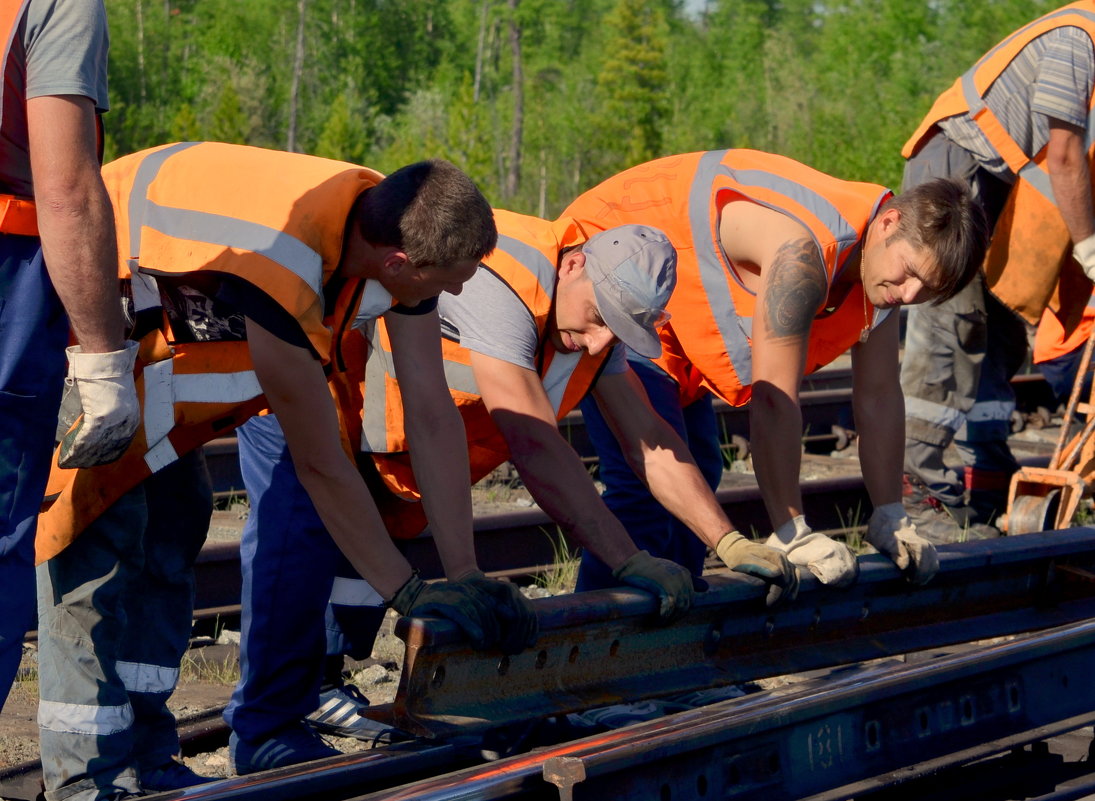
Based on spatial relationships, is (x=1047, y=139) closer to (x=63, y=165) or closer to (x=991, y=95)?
(x=991, y=95)

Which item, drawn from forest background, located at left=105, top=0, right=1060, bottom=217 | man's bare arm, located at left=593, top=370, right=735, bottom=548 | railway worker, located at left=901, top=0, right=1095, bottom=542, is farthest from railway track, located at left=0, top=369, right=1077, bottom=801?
forest background, located at left=105, top=0, right=1060, bottom=217

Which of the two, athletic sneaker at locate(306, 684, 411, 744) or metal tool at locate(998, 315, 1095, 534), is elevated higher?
metal tool at locate(998, 315, 1095, 534)

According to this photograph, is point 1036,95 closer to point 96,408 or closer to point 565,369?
point 565,369

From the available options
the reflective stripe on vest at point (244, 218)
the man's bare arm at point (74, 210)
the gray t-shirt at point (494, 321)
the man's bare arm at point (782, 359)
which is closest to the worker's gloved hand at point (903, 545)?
the man's bare arm at point (782, 359)

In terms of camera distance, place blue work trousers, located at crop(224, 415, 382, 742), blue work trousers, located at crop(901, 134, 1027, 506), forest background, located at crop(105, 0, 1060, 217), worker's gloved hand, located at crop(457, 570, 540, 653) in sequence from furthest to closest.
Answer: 1. forest background, located at crop(105, 0, 1060, 217)
2. blue work trousers, located at crop(901, 134, 1027, 506)
3. blue work trousers, located at crop(224, 415, 382, 742)
4. worker's gloved hand, located at crop(457, 570, 540, 653)

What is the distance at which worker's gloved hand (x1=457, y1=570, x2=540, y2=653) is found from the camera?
306cm

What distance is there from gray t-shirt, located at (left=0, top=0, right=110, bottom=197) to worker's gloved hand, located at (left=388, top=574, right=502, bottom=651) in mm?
1288

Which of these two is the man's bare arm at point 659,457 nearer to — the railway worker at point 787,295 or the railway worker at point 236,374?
the railway worker at point 787,295

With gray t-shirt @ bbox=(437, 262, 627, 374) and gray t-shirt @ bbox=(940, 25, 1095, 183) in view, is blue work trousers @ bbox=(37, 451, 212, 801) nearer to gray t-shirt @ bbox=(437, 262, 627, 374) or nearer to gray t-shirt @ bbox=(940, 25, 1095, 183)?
Answer: gray t-shirt @ bbox=(437, 262, 627, 374)

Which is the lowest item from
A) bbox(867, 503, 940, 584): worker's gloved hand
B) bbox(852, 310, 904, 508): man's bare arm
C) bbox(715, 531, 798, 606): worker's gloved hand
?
bbox(867, 503, 940, 584): worker's gloved hand

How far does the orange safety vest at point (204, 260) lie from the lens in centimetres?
302

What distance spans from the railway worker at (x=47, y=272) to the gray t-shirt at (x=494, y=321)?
1016 millimetres

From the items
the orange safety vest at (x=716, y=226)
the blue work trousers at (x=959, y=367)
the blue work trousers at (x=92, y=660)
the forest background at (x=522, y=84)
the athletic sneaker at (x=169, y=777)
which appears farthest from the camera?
the forest background at (x=522, y=84)

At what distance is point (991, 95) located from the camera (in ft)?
19.2
